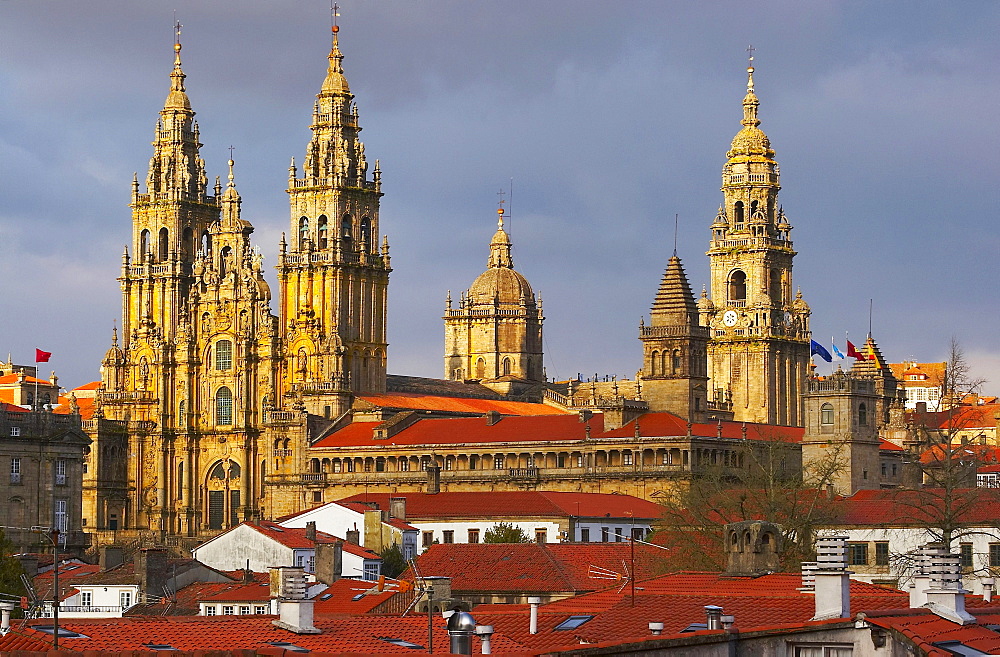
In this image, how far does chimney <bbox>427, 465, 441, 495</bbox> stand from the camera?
136m

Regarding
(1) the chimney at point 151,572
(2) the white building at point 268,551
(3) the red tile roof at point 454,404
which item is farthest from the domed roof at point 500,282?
(1) the chimney at point 151,572

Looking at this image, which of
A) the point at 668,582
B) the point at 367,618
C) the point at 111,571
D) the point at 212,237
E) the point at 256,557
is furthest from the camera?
the point at 212,237

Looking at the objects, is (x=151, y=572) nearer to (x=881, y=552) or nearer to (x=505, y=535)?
(x=881, y=552)

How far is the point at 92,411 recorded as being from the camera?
6905 inches

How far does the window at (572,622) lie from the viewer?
45.9 meters

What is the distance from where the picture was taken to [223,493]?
163500mm

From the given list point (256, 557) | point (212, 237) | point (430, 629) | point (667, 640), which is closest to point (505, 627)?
point (430, 629)

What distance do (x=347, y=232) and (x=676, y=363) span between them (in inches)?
1234

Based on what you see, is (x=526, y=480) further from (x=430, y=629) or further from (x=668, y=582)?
(x=430, y=629)

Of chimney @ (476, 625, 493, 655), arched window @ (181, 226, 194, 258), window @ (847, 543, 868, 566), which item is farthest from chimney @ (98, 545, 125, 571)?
arched window @ (181, 226, 194, 258)

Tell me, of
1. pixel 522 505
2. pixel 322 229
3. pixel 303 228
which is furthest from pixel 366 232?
pixel 522 505

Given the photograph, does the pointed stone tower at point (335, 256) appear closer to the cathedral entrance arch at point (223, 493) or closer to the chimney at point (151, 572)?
the cathedral entrance arch at point (223, 493)

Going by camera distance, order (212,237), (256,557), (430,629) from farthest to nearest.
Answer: (212,237)
(256,557)
(430,629)

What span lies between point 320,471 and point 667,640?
387 feet
